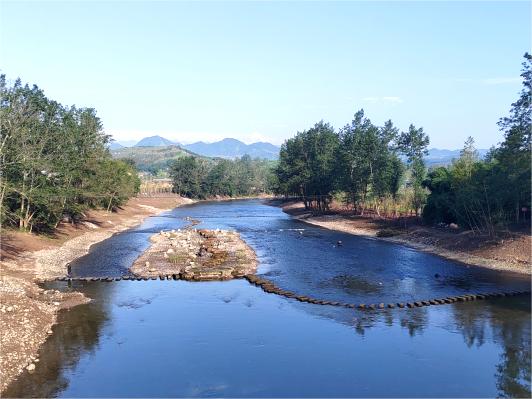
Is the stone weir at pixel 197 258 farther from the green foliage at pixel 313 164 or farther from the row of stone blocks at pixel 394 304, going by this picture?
the green foliage at pixel 313 164

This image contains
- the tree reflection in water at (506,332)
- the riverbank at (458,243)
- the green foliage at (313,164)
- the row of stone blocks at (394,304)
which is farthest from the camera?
the green foliage at (313,164)

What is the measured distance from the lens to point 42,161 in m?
60.7

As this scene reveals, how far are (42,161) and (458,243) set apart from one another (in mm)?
50624

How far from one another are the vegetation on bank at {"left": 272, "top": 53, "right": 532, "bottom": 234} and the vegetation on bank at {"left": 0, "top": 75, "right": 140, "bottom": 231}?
45985 millimetres

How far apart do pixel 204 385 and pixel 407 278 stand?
2795cm

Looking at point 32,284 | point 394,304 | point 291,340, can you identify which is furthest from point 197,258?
point 291,340

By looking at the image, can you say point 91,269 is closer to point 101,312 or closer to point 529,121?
point 101,312

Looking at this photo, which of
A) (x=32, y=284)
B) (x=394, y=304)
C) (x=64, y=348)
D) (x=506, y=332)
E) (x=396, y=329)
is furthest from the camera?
(x=32, y=284)

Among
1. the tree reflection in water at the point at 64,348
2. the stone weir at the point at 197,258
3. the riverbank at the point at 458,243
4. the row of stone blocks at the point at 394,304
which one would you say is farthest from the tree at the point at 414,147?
the tree reflection in water at the point at 64,348

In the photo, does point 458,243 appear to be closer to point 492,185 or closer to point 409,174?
point 492,185

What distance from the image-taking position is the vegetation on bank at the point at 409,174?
5328 centimetres

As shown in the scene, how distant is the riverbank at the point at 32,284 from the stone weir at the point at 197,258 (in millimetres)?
8526

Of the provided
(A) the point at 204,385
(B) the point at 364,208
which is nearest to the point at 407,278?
(A) the point at 204,385

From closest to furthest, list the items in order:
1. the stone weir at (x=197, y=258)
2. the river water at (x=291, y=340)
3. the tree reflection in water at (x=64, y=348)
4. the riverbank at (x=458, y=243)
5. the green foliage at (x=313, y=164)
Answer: the tree reflection in water at (x=64, y=348) → the river water at (x=291, y=340) → the stone weir at (x=197, y=258) → the riverbank at (x=458, y=243) → the green foliage at (x=313, y=164)
